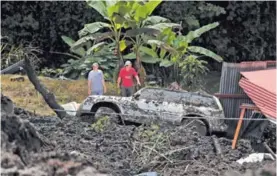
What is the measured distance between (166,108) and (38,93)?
3.62 metres

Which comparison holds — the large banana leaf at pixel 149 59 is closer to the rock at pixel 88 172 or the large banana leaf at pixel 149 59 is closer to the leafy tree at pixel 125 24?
the leafy tree at pixel 125 24

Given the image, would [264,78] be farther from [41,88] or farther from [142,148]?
[41,88]

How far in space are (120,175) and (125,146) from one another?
147cm

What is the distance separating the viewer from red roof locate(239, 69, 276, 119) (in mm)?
11305

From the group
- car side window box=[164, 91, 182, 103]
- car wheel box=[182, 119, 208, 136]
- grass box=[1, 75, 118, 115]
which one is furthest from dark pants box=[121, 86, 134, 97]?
car wheel box=[182, 119, 208, 136]

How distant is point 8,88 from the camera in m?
17.3

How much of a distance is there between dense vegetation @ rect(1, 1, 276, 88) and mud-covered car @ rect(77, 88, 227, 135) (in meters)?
7.42

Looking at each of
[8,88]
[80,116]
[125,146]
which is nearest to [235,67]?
[80,116]

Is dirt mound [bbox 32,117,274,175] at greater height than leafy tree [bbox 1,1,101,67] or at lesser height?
lesser

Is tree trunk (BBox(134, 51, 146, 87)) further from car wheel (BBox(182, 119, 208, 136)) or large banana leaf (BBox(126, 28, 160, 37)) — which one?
car wheel (BBox(182, 119, 208, 136))

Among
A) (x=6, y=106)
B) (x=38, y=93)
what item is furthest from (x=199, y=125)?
(x=6, y=106)

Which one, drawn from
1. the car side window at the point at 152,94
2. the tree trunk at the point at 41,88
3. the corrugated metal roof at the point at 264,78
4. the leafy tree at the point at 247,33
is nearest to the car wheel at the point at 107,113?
the tree trunk at the point at 41,88

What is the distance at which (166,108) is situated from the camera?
1445 centimetres

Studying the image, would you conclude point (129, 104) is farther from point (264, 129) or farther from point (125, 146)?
point (125, 146)
